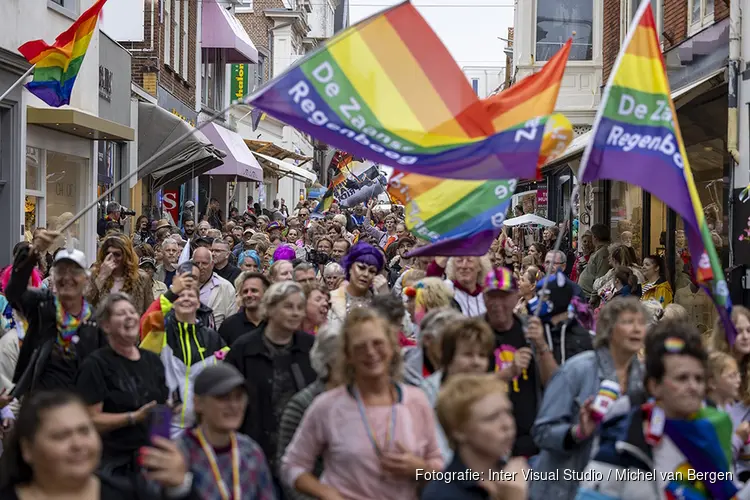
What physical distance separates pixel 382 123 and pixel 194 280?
5.30 ft

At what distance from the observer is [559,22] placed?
25328mm

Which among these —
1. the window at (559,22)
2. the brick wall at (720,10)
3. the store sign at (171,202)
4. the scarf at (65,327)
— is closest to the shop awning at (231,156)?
the store sign at (171,202)

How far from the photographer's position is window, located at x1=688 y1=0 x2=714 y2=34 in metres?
16.1

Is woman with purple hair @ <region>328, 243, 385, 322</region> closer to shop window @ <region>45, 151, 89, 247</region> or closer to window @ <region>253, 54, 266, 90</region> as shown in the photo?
shop window @ <region>45, 151, 89, 247</region>

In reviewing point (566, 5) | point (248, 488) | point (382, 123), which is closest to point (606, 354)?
point (248, 488)

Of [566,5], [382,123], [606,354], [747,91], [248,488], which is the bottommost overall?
[248,488]

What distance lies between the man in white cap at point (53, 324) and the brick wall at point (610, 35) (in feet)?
54.3

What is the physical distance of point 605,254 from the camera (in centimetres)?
1711

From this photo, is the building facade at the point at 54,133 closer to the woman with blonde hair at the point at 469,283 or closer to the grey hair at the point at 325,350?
the woman with blonde hair at the point at 469,283

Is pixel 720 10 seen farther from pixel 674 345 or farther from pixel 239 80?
pixel 239 80

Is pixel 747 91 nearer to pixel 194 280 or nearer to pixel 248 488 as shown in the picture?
pixel 194 280

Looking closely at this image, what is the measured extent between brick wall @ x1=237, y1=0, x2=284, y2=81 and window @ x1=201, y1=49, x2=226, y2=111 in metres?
19.7

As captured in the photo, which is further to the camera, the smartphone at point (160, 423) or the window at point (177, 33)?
the window at point (177, 33)

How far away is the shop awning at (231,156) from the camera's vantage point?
29.1m
